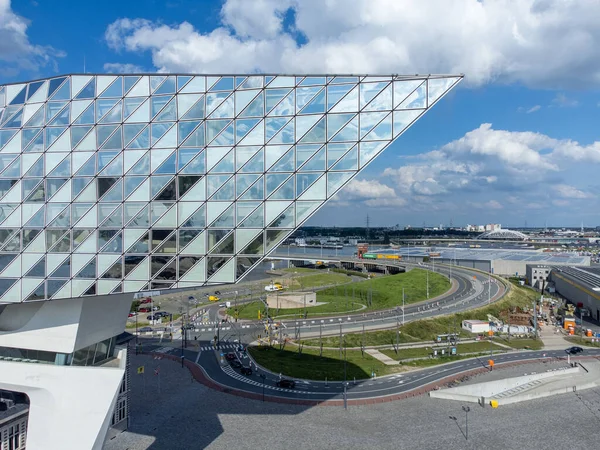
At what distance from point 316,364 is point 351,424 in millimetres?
17266

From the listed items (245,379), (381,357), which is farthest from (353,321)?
(245,379)

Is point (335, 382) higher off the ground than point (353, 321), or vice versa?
point (353, 321)

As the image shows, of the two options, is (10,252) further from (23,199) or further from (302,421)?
(302,421)

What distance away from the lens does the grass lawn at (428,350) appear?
5936 centimetres

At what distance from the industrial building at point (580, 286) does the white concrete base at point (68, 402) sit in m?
88.1

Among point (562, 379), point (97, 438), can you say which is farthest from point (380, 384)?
point (97, 438)

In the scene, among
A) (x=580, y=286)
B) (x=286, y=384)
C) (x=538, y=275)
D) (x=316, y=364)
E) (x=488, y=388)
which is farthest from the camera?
(x=538, y=275)

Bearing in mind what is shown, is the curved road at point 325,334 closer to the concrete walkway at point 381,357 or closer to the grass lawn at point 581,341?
the concrete walkway at point 381,357

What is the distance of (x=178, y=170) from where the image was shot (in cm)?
1698

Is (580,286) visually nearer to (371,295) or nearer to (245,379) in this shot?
(371,295)

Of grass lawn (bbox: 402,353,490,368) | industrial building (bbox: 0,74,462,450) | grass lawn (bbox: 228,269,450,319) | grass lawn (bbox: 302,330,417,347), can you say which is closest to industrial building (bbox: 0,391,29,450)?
industrial building (bbox: 0,74,462,450)

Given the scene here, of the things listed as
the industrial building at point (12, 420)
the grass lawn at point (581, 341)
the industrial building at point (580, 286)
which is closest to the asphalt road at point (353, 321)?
the industrial building at point (580, 286)

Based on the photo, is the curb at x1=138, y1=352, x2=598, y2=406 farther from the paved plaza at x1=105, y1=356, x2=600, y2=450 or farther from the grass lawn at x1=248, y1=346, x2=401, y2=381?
the grass lawn at x1=248, y1=346, x2=401, y2=381

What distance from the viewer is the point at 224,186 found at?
1670 cm
